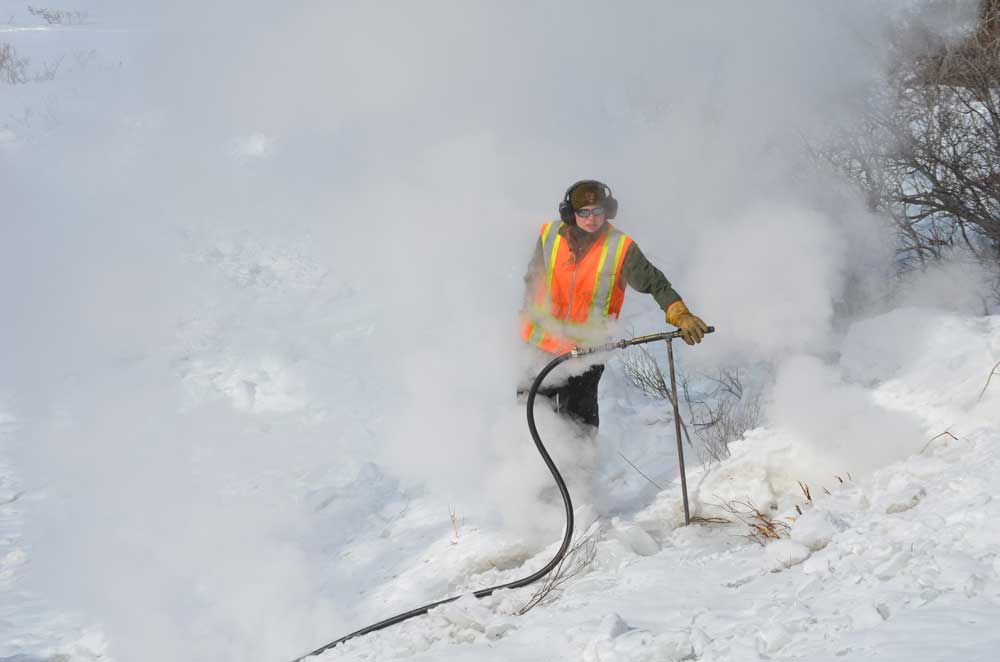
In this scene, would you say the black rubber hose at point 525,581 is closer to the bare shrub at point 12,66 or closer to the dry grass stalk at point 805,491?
the dry grass stalk at point 805,491

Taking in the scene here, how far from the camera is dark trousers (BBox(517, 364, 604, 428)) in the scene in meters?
3.72

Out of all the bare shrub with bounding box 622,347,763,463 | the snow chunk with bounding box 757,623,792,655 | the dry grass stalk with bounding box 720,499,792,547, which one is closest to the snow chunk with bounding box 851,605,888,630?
the snow chunk with bounding box 757,623,792,655

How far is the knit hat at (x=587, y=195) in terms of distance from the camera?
3.34m

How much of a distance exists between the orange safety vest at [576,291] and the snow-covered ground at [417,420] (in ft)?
1.76

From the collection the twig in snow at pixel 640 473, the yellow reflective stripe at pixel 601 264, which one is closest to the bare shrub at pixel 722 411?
the twig in snow at pixel 640 473

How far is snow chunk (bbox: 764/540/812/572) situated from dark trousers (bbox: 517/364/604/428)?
4.26ft

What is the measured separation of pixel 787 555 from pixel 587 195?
1.61 metres

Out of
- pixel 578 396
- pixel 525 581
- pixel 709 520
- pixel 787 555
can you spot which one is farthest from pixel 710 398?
pixel 787 555

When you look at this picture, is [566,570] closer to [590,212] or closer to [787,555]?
[787,555]

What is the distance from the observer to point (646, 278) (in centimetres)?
336

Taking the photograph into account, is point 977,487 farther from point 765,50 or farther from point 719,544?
point 765,50

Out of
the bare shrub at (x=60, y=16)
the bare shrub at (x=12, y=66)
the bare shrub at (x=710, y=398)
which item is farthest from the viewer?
the bare shrub at (x=60, y=16)

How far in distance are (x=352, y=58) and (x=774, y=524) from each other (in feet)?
27.7

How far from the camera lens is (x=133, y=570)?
3.81 metres
